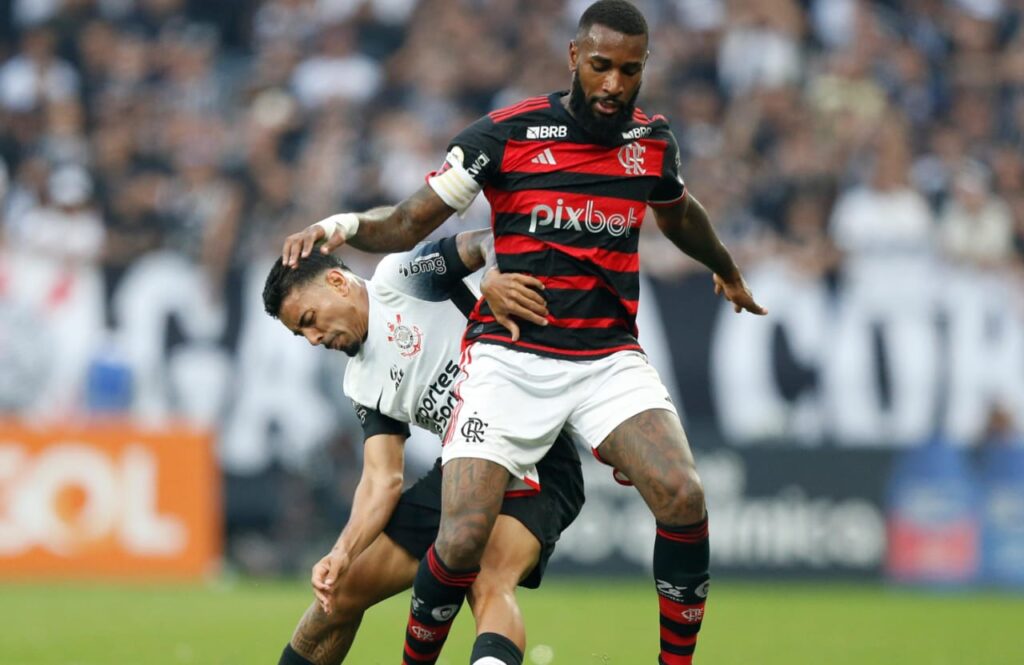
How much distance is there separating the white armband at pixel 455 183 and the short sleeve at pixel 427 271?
62cm

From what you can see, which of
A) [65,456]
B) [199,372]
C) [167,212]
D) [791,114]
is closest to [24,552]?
[65,456]

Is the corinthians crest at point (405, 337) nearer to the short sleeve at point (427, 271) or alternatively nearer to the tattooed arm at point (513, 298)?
the short sleeve at point (427, 271)

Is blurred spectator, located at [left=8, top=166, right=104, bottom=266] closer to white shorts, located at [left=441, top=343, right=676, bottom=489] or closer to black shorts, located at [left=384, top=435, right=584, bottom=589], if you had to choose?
black shorts, located at [left=384, top=435, right=584, bottom=589]

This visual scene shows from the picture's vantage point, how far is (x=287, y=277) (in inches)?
268

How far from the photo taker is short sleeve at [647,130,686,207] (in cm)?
672

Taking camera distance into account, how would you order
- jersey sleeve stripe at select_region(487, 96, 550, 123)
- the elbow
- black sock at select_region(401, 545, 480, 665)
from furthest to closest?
1. the elbow
2. jersey sleeve stripe at select_region(487, 96, 550, 123)
3. black sock at select_region(401, 545, 480, 665)

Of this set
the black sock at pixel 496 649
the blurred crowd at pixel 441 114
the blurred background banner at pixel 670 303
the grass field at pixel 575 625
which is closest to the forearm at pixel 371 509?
the black sock at pixel 496 649

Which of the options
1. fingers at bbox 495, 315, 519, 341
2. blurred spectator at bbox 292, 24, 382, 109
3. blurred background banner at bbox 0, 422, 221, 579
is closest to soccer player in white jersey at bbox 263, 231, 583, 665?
fingers at bbox 495, 315, 519, 341

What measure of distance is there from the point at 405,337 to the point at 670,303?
25.4 feet

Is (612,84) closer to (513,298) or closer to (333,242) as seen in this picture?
(513,298)

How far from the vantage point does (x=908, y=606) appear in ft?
42.7

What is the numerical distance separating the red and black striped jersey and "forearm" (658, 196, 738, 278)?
0.31 meters

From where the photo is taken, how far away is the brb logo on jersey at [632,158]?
6.61 metres

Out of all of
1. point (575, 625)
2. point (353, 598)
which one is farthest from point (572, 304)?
point (575, 625)
